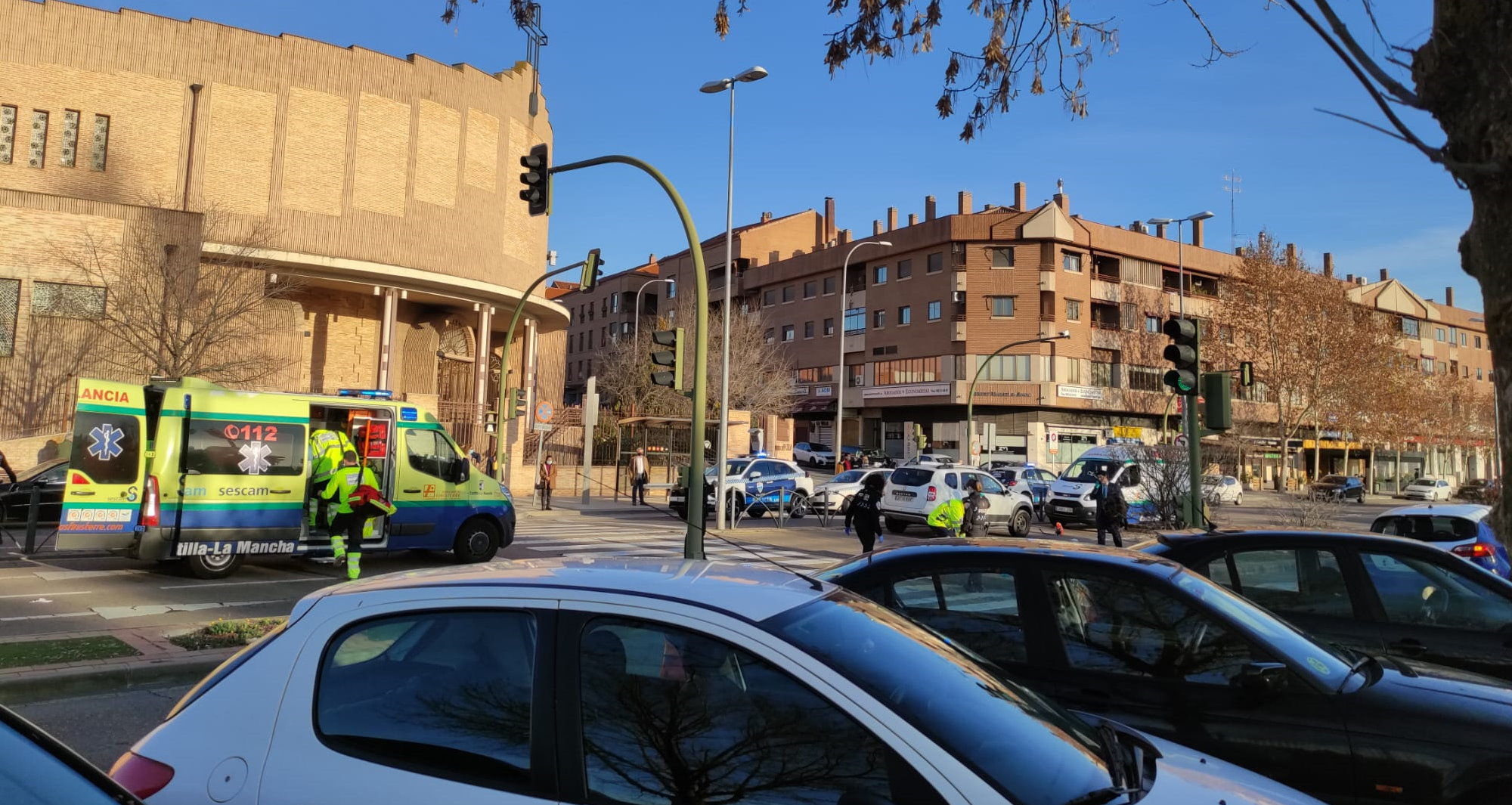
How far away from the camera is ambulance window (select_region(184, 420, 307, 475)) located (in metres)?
12.2

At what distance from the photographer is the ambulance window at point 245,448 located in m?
12.2

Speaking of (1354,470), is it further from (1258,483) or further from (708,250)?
(708,250)

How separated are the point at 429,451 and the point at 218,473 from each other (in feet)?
9.31

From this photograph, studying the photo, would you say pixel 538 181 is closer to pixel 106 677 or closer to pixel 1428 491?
pixel 106 677

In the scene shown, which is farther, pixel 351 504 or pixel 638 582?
pixel 351 504

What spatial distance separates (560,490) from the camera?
37.1 metres

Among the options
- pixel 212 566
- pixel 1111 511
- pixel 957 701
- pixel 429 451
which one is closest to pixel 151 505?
pixel 212 566

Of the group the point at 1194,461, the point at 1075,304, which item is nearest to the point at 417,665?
the point at 1194,461

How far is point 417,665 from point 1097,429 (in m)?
62.9

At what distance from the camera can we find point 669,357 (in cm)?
1433

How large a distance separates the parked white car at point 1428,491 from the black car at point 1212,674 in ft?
187

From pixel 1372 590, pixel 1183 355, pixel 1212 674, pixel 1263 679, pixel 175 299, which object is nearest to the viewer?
pixel 1263 679

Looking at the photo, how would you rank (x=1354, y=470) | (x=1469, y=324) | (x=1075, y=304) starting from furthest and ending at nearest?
1. (x=1469, y=324)
2. (x=1354, y=470)
3. (x=1075, y=304)

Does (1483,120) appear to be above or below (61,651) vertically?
above
